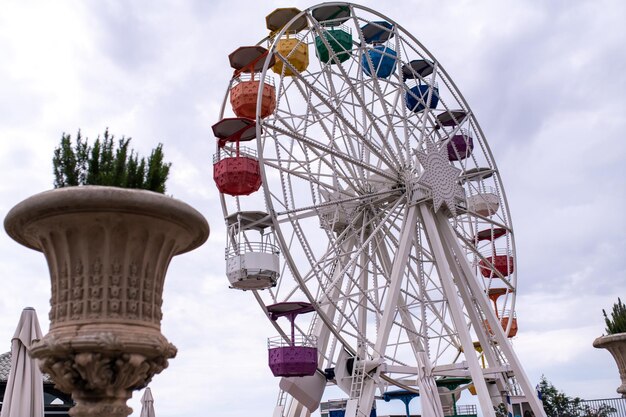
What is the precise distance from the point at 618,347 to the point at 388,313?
5353 millimetres

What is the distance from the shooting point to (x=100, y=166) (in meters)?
5.96

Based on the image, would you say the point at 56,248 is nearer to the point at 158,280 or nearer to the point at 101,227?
the point at 101,227

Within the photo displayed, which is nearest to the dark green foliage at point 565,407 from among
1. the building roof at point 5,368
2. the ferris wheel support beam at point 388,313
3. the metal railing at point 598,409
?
the metal railing at point 598,409

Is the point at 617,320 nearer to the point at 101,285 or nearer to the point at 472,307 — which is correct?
the point at 472,307

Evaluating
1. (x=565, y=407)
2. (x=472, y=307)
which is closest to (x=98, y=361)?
(x=472, y=307)

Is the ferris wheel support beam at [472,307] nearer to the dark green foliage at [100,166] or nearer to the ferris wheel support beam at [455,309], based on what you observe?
the ferris wheel support beam at [455,309]

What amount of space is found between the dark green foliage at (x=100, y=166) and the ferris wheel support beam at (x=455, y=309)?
39.9ft

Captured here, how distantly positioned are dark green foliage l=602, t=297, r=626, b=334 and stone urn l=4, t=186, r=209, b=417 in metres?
13.6

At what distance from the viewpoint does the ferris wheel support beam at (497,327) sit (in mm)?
17344

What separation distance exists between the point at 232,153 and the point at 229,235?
2.08m

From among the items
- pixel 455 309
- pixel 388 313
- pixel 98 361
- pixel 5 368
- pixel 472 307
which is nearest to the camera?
pixel 98 361

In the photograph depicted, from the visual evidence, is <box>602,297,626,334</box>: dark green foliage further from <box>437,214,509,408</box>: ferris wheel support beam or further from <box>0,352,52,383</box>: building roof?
<box>0,352,52,383</box>: building roof

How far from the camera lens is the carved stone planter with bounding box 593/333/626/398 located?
15281 millimetres

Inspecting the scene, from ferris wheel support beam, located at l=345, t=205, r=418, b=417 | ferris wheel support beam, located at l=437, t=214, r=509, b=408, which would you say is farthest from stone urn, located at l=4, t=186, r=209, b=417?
ferris wheel support beam, located at l=437, t=214, r=509, b=408
